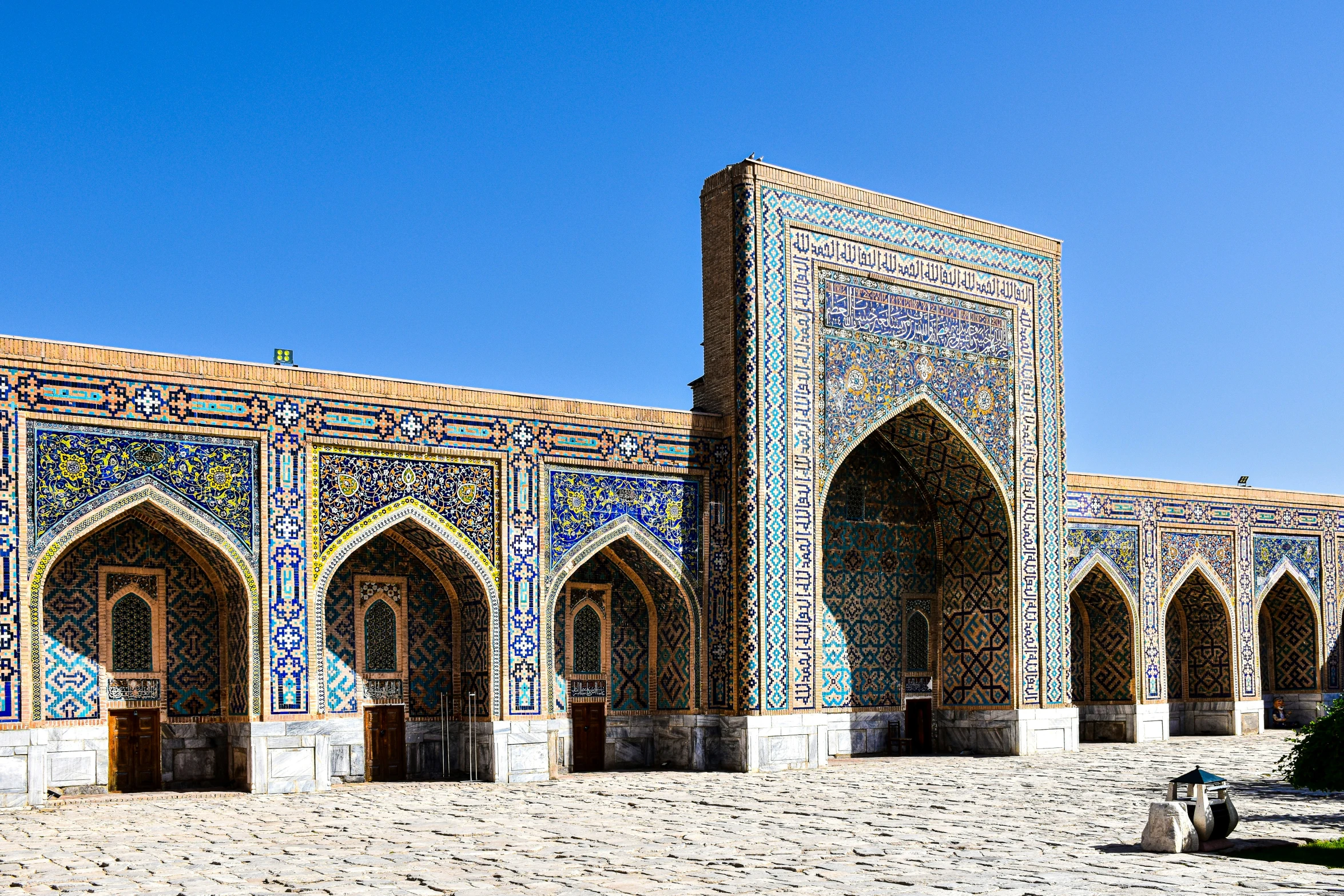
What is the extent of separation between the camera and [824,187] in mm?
15023

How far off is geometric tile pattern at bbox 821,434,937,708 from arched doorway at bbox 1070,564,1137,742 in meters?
2.57

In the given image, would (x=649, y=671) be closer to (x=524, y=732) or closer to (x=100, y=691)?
(x=524, y=732)

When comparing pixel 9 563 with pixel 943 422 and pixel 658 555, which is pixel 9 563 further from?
pixel 943 422

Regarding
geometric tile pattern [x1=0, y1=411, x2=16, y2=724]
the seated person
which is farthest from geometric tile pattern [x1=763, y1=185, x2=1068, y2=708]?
geometric tile pattern [x1=0, y1=411, x2=16, y2=724]

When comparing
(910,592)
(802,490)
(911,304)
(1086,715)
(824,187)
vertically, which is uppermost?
(824,187)

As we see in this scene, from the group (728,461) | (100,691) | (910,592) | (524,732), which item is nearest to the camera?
(100,691)

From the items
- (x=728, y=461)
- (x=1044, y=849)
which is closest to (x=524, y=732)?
(x=728, y=461)

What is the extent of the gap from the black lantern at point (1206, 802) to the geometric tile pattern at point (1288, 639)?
12.7 meters

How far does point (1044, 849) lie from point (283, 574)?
21.4ft

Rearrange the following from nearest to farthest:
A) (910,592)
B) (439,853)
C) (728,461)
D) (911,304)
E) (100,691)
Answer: (439,853) → (100,691) → (728,461) → (911,304) → (910,592)

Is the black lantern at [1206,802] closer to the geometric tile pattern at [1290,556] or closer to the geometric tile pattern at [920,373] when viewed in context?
the geometric tile pattern at [920,373]

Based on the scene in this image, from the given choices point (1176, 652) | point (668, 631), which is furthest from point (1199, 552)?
point (668, 631)

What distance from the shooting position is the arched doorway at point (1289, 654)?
67.1ft

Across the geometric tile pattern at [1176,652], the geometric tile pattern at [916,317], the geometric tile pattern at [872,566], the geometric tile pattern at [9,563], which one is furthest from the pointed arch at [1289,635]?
the geometric tile pattern at [9,563]
